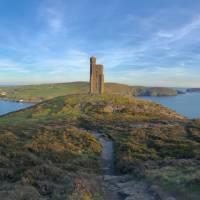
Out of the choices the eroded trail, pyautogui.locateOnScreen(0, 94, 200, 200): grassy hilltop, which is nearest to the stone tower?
pyautogui.locateOnScreen(0, 94, 200, 200): grassy hilltop

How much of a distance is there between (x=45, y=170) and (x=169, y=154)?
13.4 m

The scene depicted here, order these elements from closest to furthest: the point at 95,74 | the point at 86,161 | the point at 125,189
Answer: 1. the point at 125,189
2. the point at 86,161
3. the point at 95,74

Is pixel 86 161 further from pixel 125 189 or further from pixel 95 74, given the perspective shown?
pixel 95 74

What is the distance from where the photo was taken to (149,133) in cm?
3366

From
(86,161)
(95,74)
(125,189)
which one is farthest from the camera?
(95,74)

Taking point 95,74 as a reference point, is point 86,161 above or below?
below

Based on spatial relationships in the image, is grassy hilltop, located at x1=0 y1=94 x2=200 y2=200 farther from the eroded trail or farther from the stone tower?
the stone tower

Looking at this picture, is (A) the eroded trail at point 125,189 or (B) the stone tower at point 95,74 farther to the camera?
(B) the stone tower at point 95,74

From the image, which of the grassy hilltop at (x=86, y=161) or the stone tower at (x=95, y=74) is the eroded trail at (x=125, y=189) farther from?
the stone tower at (x=95, y=74)

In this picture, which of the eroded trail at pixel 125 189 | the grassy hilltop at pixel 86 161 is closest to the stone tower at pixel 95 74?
the grassy hilltop at pixel 86 161

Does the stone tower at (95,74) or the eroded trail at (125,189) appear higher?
the stone tower at (95,74)

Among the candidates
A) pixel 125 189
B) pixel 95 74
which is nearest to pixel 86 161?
pixel 125 189

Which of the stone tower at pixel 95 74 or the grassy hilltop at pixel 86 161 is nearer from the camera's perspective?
the grassy hilltop at pixel 86 161

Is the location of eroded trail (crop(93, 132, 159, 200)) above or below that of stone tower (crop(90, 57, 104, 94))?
below
